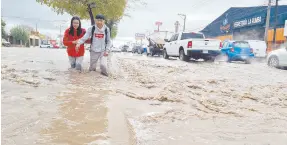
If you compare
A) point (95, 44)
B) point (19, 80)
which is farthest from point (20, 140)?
point (95, 44)

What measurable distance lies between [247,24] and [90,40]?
2778 cm

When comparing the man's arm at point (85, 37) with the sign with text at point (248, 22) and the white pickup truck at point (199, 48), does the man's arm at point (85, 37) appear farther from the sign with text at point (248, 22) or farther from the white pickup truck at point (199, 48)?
the sign with text at point (248, 22)

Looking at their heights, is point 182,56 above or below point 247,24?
below

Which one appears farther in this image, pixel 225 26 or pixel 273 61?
pixel 225 26

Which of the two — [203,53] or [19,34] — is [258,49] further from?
[19,34]

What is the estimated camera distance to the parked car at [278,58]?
10.9m

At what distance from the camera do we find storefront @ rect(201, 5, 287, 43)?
25953mm

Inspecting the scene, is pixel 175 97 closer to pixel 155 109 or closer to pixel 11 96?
pixel 155 109

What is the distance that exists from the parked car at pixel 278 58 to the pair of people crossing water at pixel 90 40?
7.58m

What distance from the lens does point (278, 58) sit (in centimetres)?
1116

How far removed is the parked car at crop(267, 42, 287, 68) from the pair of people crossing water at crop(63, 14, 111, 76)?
7.58m

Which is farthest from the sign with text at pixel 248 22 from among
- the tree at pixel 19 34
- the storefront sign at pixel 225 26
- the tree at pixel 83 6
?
the tree at pixel 19 34

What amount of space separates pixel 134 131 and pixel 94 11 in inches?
645

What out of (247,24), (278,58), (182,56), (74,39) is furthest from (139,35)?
(74,39)
